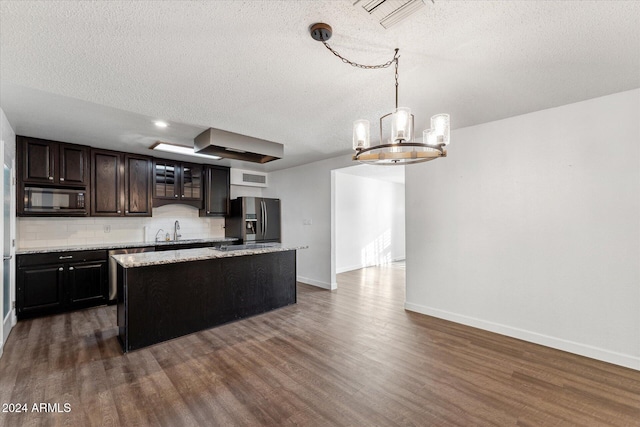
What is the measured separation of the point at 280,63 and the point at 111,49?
1077 mm

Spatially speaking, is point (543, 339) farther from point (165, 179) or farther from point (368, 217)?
point (165, 179)

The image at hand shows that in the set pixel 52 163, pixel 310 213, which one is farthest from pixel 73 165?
pixel 310 213

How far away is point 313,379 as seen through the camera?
230cm

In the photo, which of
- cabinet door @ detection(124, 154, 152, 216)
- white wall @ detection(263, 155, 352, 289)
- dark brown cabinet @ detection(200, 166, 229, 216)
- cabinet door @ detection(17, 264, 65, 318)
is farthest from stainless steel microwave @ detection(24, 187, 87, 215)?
white wall @ detection(263, 155, 352, 289)

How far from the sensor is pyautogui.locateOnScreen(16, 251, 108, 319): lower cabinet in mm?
3670

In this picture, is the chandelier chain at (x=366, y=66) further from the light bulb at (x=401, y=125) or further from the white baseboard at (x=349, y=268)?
the white baseboard at (x=349, y=268)

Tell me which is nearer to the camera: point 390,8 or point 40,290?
point 390,8

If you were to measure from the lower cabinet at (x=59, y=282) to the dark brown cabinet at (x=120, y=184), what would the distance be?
0.76 meters

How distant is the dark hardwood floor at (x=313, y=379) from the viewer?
6.18 ft

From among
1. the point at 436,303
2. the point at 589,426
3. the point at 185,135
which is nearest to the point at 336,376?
the point at 589,426

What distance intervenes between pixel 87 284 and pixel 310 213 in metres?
3.67

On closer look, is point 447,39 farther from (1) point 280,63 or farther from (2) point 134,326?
(2) point 134,326

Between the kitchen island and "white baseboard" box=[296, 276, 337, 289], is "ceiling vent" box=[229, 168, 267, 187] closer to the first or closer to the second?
"white baseboard" box=[296, 276, 337, 289]

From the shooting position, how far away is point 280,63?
6.68 ft
